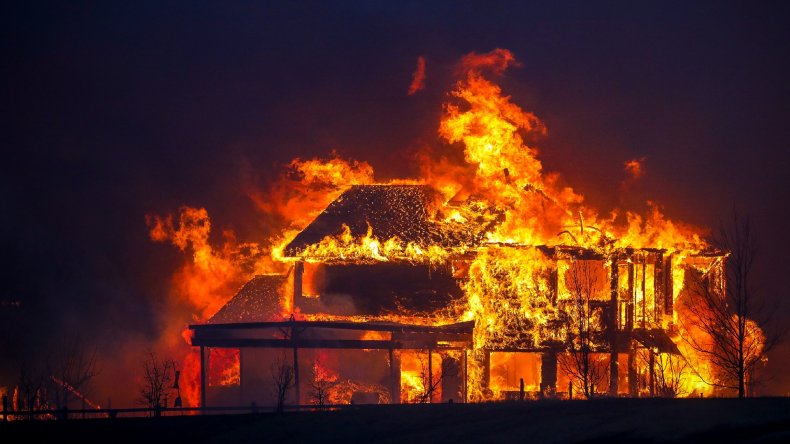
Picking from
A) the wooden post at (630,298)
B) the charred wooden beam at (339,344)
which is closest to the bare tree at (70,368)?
the charred wooden beam at (339,344)

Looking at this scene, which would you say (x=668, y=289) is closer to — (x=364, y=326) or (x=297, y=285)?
(x=364, y=326)

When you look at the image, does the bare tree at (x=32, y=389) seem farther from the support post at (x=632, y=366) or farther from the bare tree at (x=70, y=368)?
the support post at (x=632, y=366)

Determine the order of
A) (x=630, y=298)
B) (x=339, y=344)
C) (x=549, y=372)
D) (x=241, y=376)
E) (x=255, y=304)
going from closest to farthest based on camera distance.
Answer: (x=339, y=344)
(x=549, y=372)
(x=630, y=298)
(x=241, y=376)
(x=255, y=304)

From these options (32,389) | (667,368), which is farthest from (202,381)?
(667,368)

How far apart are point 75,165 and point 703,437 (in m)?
51.7

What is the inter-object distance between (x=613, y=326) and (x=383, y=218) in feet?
36.0

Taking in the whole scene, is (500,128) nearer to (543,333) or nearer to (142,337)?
(543,333)

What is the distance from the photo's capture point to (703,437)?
902 inches

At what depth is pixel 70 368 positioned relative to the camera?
49156mm

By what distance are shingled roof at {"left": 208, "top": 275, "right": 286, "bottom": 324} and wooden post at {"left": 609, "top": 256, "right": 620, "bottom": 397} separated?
15101mm

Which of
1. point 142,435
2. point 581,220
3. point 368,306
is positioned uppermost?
point 581,220

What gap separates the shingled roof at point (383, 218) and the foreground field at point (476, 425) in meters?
15.0

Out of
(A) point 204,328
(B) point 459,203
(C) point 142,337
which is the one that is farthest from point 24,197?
(B) point 459,203

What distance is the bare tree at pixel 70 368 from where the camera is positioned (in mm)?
47688
